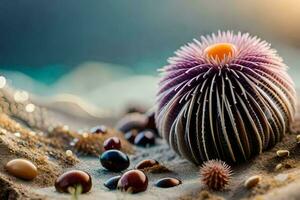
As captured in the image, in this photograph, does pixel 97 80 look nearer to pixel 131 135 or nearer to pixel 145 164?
pixel 131 135

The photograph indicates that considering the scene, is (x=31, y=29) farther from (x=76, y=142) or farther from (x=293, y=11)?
(x=76, y=142)

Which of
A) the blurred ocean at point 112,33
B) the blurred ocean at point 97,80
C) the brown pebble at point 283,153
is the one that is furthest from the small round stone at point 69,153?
the blurred ocean at point 112,33

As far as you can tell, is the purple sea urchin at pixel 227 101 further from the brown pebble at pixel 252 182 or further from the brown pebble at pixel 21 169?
the brown pebble at pixel 21 169

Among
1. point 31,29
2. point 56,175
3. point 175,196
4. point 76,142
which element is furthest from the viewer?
point 31,29

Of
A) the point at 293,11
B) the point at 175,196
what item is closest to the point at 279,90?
the point at 175,196

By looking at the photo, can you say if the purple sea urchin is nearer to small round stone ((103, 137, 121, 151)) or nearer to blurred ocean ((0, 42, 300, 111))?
small round stone ((103, 137, 121, 151))

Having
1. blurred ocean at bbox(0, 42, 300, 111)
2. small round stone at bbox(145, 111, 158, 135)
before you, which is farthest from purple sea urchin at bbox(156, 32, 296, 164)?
blurred ocean at bbox(0, 42, 300, 111)
